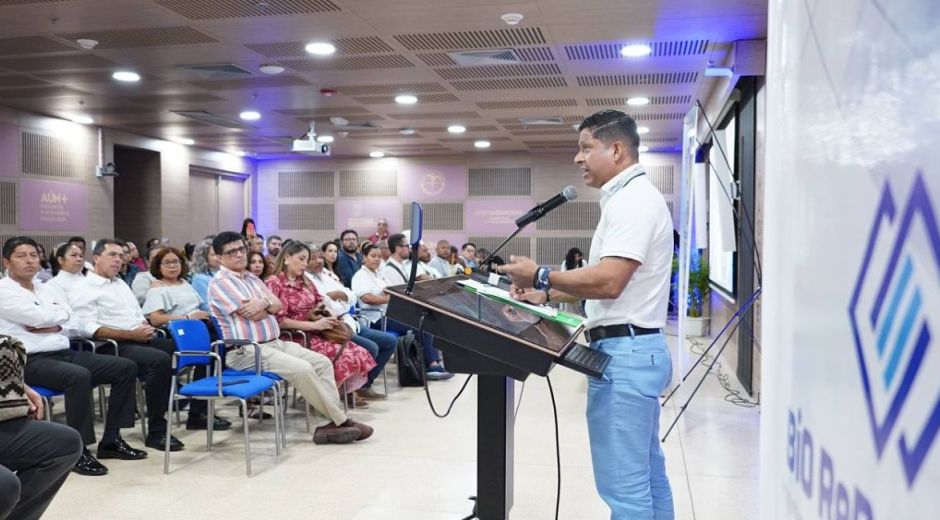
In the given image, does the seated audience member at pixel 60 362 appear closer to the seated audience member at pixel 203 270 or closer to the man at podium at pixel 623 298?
the seated audience member at pixel 203 270

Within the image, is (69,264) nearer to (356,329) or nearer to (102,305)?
(102,305)

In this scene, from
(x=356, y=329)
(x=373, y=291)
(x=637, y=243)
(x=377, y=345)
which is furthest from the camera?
(x=373, y=291)

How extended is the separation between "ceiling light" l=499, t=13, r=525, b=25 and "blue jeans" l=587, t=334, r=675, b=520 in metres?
4.07

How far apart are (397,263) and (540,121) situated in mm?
4383

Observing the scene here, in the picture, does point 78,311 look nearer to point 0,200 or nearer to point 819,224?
point 819,224

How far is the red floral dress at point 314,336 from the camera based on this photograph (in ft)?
17.2

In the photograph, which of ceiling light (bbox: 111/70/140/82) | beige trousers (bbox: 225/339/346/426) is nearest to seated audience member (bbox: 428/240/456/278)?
ceiling light (bbox: 111/70/140/82)

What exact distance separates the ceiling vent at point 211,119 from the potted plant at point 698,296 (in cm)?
695

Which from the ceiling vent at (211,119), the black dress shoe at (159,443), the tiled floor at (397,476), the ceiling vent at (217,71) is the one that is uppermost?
the ceiling vent at (217,71)

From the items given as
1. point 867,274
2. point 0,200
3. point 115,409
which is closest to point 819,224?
point 867,274

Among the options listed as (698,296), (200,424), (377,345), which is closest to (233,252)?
(200,424)

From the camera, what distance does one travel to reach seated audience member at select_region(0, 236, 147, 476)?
4.13m

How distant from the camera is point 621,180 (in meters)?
2.27

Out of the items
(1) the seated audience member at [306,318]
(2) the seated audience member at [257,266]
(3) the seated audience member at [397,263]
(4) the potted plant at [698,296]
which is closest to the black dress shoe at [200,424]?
(1) the seated audience member at [306,318]
